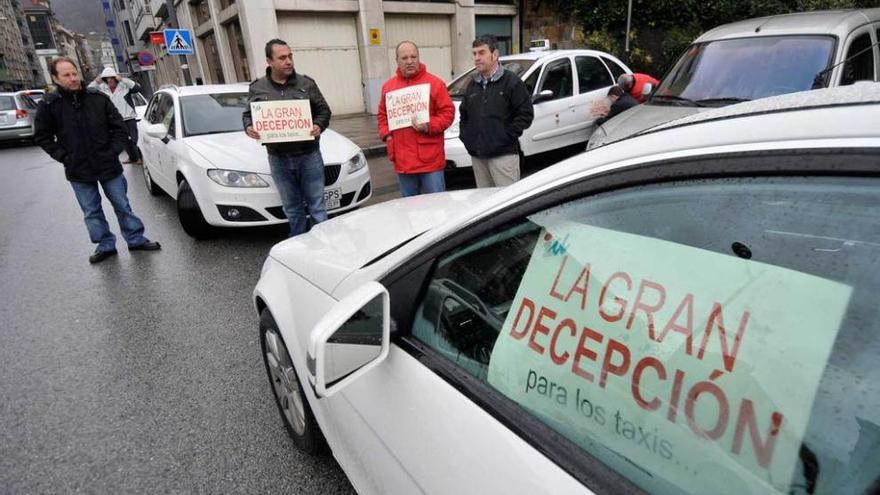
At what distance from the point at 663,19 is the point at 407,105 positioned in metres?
13.3

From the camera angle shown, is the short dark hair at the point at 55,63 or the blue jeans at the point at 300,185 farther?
the blue jeans at the point at 300,185

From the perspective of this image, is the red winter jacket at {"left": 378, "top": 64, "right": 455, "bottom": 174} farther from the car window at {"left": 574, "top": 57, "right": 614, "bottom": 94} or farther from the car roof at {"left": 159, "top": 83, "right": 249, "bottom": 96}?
the car window at {"left": 574, "top": 57, "right": 614, "bottom": 94}

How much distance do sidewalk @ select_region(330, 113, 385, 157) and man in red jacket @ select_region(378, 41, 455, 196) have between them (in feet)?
16.4

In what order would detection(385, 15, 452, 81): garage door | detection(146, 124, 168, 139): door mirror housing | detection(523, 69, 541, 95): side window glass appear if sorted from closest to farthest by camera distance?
detection(146, 124, 168, 139): door mirror housing, detection(523, 69, 541, 95): side window glass, detection(385, 15, 452, 81): garage door

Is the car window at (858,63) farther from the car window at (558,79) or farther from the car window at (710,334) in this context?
the car window at (710,334)

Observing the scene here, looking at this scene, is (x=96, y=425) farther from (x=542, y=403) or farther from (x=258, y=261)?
(x=542, y=403)

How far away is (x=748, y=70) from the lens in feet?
14.4

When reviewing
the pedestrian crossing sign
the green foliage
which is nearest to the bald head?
the pedestrian crossing sign

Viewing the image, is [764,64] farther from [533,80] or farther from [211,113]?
[211,113]

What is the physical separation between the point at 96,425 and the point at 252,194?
2573 mm

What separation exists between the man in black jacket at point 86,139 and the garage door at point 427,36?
1215cm

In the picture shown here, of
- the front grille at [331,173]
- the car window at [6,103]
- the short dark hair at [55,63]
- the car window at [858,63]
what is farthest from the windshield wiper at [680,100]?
the car window at [6,103]

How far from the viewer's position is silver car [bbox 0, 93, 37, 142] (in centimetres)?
1606

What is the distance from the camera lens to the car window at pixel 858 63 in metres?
4.20
